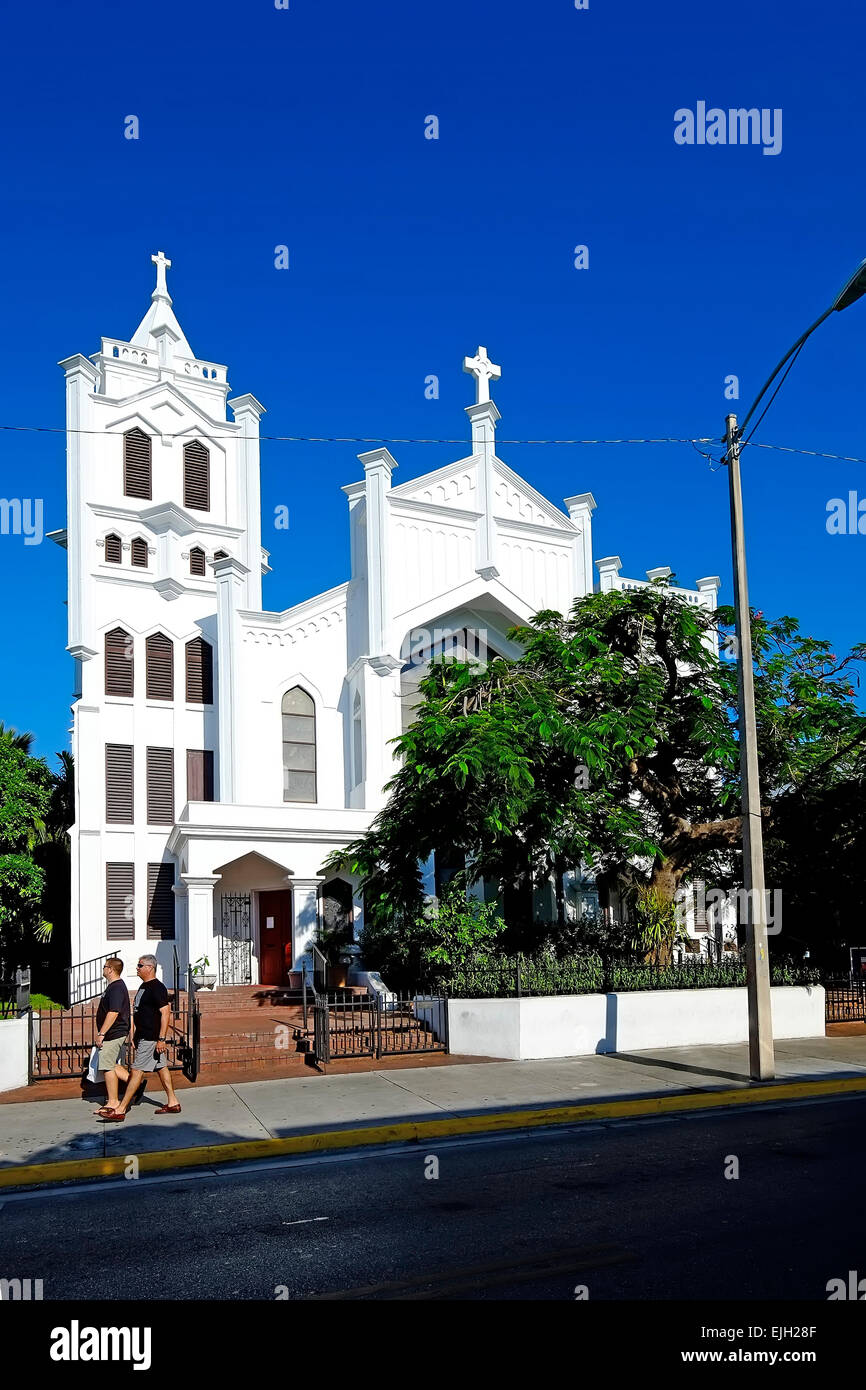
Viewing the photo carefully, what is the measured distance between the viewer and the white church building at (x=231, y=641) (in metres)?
26.6

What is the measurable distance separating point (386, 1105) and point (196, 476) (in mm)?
21492

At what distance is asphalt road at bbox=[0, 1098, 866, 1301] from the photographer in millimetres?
6910

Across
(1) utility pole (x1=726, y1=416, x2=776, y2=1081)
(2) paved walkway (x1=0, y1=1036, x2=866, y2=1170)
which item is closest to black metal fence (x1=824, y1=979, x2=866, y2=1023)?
(2) paved walkway (x1=0, y1=1036, x2=866, y2=1170)

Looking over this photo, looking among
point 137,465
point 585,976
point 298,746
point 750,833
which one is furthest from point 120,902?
point 750,833

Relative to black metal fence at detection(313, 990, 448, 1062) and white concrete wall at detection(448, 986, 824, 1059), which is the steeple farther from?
white concrete wall at detection(448, 986, 824, 1059)

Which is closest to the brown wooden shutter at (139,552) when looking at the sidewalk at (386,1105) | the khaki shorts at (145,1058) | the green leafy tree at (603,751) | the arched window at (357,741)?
the arched window at (357,741)

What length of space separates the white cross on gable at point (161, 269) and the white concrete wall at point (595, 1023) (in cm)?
2401

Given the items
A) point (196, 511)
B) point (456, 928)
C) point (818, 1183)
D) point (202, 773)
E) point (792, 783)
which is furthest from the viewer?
point (196, 511)

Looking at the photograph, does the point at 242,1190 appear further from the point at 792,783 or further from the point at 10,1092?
the point at 792,783

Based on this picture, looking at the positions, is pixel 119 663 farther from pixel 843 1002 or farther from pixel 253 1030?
pixel 843 1002

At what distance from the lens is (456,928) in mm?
20891

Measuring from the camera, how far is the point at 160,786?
28469 mm
